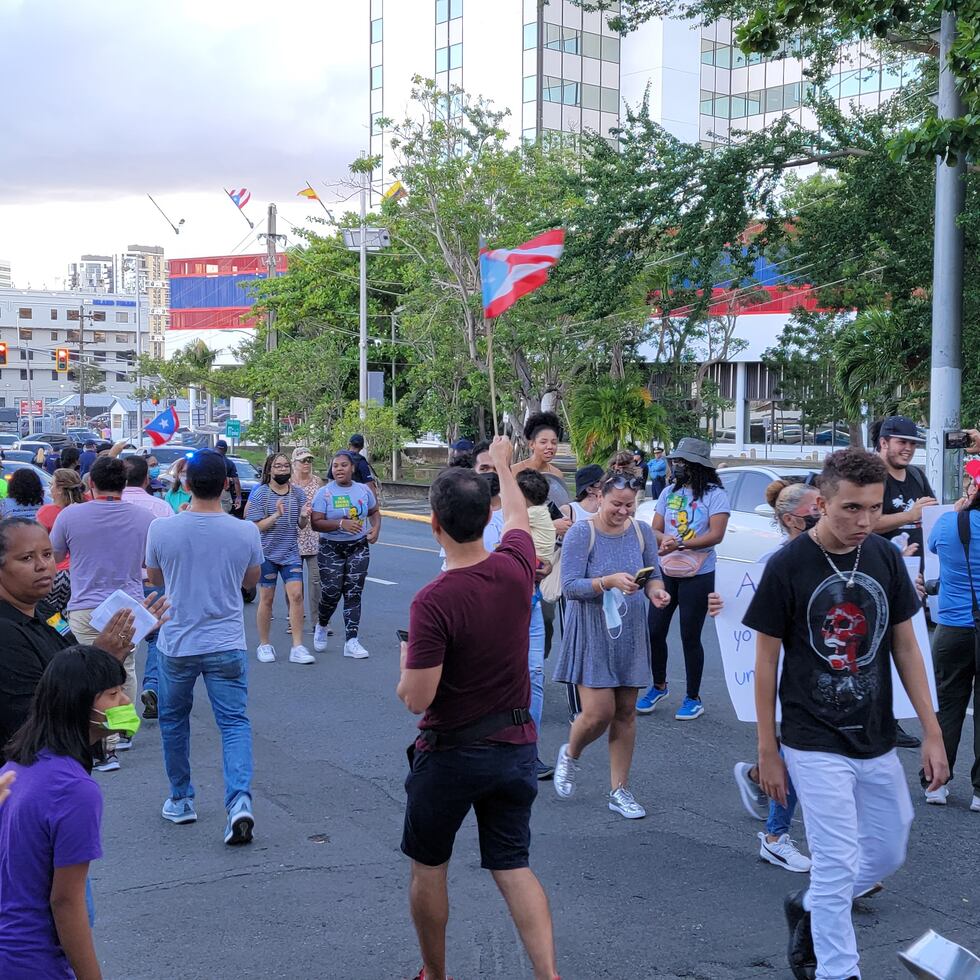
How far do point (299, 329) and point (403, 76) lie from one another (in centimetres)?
2668

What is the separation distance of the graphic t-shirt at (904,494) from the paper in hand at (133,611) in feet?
15.3

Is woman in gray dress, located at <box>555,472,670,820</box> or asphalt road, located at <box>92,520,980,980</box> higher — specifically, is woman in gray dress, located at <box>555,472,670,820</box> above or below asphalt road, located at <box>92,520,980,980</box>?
above

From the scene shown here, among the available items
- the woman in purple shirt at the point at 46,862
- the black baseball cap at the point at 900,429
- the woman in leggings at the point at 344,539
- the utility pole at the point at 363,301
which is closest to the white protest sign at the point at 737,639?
the black baseball cap at the point at 900,429

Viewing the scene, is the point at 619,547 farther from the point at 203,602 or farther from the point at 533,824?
the point at 203,602

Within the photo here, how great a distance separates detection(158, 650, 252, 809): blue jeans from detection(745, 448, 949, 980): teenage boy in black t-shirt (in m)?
2.77

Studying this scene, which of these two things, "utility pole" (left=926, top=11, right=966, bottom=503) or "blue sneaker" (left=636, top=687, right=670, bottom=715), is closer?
"blue sneaker" (left=636, top=687, right=670, bottom=715)

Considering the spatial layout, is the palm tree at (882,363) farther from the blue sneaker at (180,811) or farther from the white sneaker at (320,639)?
the blue sneaker at (180,811)

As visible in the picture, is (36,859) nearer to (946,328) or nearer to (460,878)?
(460,878)

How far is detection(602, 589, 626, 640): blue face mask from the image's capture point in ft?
20.0

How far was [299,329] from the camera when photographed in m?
43.4

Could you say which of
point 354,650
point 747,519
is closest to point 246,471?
point 747,519

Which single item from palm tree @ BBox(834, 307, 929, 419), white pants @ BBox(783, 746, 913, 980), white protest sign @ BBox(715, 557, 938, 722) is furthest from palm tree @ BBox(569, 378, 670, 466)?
white pants @ BBox(783, 746, 913, 980)

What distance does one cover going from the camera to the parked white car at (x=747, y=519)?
13.0 meters

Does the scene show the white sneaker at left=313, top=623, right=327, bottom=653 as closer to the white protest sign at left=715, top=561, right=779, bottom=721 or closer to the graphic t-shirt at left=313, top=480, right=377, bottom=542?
the graphic t-shirt at left=313, top=480, right=377, bottom=542
